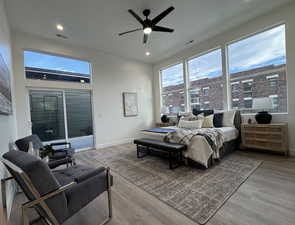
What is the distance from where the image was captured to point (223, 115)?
13.7 ft

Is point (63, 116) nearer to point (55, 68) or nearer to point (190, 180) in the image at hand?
point (55, 68)

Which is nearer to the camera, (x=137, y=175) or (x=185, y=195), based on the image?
(x=185, y=195)

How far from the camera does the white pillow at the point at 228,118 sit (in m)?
4.00

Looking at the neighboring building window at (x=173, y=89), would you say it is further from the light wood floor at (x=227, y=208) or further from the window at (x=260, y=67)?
the light wood floor at (x=227, y=208)

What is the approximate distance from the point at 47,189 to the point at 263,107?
4.26 metres

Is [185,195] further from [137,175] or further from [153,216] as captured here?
[137,175]

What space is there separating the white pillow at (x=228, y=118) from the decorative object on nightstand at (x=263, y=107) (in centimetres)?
55

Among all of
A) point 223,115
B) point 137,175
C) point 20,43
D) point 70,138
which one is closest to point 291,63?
point 223,115

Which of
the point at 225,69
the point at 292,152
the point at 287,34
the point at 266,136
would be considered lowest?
the point at 292,152

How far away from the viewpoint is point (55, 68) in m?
4.36

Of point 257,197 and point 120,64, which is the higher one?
point 120,64

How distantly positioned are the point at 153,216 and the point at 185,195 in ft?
1.96

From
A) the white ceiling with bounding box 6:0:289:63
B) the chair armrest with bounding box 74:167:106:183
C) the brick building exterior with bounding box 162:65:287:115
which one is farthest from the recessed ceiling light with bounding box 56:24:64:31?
the brick building exterior with bounding box 162:65:287:115

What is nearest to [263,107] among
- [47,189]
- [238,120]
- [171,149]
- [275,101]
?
[275,101]
